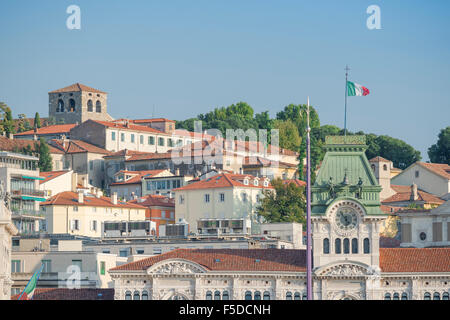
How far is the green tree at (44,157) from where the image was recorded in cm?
18250

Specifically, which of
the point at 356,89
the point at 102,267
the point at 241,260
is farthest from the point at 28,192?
the point at 356,89

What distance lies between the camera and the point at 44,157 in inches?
7249

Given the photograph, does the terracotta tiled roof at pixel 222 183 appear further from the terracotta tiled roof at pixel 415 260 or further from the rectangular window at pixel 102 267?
the terracotta tiled roof at pixel 415 260

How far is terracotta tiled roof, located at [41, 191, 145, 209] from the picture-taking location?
152250 mm

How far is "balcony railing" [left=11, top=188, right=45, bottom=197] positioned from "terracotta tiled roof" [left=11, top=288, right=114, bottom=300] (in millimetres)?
40195

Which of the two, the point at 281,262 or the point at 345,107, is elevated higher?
the point at 345,107

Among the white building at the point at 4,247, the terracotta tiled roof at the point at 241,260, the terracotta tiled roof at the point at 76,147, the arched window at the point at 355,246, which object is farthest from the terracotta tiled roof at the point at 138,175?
the white building at the point at 4,247

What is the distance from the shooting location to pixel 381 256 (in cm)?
9900

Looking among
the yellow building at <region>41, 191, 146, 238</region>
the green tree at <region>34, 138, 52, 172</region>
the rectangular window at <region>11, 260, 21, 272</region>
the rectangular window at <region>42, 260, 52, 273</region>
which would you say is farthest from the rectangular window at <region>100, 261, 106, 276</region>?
the green tree at <region>34, 138, 52, 172</region>

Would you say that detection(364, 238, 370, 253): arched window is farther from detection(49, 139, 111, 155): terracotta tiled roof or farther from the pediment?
detection(49, 139, 111, 155): terracotta tiled roof

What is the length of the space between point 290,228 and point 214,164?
50.1 meters

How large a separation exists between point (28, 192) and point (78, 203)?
10.2m
